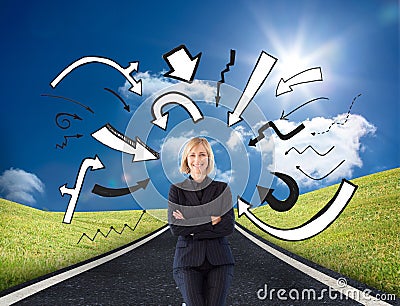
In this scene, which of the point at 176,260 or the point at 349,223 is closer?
the point at 176,260

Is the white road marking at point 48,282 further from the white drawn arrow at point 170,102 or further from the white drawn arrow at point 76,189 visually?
the white drawn arrow at point 170,102

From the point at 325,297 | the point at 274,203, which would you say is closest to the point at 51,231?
the point at 274,203

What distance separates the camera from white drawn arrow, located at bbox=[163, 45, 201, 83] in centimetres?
759

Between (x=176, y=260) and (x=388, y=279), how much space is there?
12.3 feet

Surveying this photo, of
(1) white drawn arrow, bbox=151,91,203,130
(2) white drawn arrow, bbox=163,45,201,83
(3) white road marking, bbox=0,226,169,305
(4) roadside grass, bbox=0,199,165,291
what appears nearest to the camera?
(3) white road marking, bbox=0,226,169,305

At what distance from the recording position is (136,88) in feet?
27.6

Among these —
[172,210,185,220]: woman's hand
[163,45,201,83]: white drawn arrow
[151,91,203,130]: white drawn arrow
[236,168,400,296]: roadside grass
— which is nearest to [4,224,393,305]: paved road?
[236,168,400,296]: roadside grass

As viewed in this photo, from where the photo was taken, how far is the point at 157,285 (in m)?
6.23

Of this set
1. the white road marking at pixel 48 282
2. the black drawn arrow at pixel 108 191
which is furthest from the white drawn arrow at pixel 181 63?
the white road marking at pixel 48 282

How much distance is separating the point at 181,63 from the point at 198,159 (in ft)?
12.7

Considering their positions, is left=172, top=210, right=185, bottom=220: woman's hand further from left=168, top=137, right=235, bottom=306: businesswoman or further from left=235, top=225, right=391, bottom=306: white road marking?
left=235, top=225, right=391, bottom=306: white road marking

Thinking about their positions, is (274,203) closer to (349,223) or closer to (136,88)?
(136,88)

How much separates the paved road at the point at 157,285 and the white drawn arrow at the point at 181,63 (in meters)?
3.07

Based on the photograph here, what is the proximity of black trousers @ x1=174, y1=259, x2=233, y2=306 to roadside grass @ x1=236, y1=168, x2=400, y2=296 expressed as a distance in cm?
289
